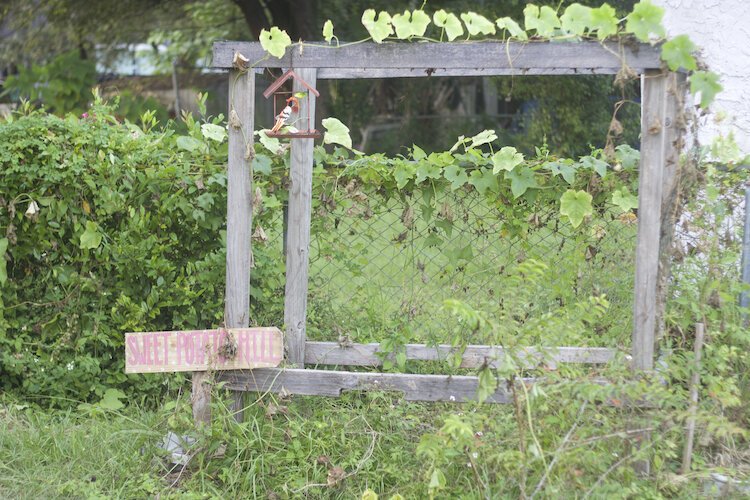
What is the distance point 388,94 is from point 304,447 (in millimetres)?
12981

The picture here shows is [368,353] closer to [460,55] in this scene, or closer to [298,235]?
[298,235]

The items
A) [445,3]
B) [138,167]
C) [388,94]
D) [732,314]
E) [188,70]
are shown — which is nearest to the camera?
[732,314]

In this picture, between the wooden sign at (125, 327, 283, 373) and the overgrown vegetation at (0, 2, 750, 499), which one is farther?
the wooden sign at (125, 327, 283, 373)

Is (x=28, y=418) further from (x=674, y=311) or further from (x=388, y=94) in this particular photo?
(x=388, y=94)

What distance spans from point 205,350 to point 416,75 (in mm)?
1410

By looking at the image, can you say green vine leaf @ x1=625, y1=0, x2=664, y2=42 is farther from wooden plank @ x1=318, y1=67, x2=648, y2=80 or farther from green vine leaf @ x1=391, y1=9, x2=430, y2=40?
green vine leaf @ x1=391, y1=9, x2=430, y2=40

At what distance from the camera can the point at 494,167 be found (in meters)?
3.46

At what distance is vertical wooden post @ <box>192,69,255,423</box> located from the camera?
10.7 feet

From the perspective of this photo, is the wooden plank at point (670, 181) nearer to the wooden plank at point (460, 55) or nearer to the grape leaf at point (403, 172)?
the wooden plank at point (460, 55)

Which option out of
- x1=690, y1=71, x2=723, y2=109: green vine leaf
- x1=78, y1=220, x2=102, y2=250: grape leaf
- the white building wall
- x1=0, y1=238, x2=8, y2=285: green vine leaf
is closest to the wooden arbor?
x1=690, y1=71, x2=723, y2=109: green vine leaf

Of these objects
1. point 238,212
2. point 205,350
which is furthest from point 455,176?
point 205,350

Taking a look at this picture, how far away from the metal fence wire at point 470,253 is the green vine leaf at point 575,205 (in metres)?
0.32

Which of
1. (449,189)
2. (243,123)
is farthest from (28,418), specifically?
(449,189)

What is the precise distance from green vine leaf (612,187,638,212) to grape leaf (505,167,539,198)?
1.16 ft
